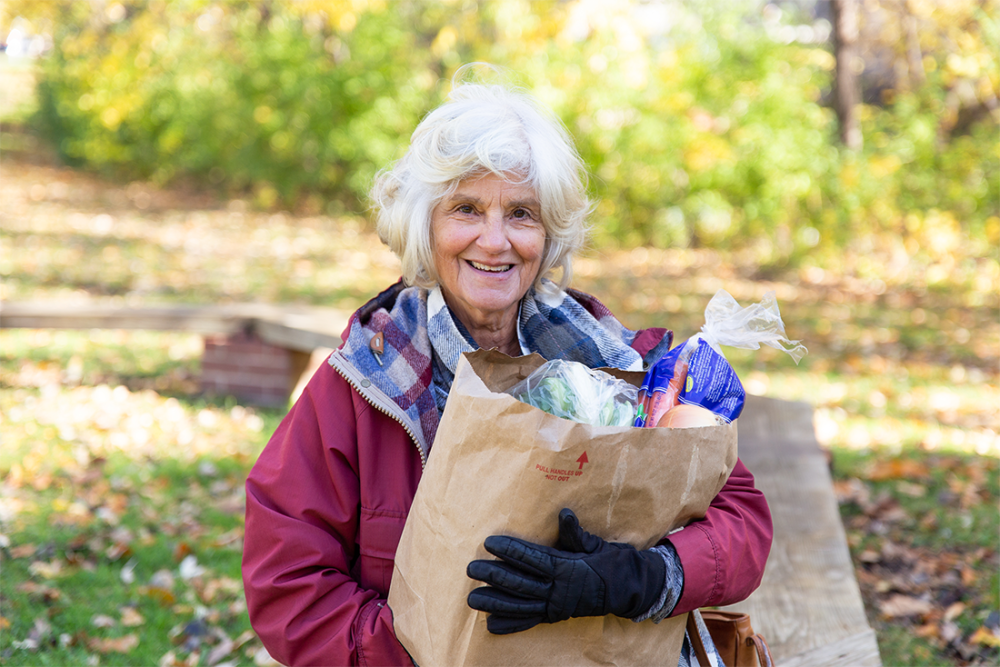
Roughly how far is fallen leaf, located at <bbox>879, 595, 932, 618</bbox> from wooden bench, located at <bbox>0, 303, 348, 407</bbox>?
3.42 metres

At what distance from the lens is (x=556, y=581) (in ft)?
4.63

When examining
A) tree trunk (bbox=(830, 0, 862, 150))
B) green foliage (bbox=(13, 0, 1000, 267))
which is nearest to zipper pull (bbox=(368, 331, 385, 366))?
green foliage (bbox=(13, 0, 1000, 267))

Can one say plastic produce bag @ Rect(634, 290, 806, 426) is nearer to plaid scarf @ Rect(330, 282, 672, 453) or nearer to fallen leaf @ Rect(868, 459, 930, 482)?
plaid scarf @ Rect(330, 282, 672, 453)

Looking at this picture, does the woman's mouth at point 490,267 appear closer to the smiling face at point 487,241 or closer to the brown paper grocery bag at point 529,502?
the smiling face at point 487,241

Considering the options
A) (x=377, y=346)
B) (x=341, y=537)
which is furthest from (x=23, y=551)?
(x=377, y=346)

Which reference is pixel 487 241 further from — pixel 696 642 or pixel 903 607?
pixel 903 607

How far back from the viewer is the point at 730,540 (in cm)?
171

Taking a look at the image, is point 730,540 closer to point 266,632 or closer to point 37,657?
point 266,632

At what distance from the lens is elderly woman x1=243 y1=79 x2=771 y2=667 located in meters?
1.47

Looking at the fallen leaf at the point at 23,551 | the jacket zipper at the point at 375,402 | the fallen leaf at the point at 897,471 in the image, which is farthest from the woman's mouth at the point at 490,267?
the fallen leaf at the point at 897,471

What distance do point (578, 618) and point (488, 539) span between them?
0.25m

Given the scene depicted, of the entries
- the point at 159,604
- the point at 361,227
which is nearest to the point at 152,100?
the point at 361,227

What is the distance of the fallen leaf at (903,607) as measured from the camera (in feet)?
10.9

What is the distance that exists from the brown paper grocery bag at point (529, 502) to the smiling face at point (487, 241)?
1.31 feet
